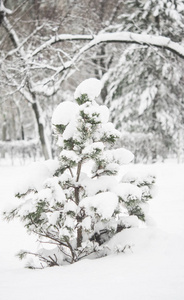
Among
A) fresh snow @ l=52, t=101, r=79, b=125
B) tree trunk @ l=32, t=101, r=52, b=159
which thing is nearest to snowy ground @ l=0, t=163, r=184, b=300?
fresh snow @ l=52, t=101, r=79, b=125

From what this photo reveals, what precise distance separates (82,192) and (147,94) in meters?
9.64

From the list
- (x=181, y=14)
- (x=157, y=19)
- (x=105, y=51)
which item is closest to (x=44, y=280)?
(x=181, y=14)

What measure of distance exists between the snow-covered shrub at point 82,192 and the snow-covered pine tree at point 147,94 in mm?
8714

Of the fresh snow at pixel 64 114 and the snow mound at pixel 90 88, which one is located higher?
the snow mound at pixel 90 88

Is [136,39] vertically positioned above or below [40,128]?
above

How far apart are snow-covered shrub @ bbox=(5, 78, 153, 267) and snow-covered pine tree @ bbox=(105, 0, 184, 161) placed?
28.6 feet

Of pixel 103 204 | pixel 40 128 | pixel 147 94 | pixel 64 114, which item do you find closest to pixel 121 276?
pixel 103 204

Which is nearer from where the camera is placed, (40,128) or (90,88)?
(90,88)

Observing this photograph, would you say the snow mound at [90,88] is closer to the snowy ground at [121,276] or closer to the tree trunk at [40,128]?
the snowy ground at [121,276]

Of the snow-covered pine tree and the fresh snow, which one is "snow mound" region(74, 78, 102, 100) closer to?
the fresh snow

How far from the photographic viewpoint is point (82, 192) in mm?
2721

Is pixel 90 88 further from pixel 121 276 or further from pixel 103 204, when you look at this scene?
pixel 121 276

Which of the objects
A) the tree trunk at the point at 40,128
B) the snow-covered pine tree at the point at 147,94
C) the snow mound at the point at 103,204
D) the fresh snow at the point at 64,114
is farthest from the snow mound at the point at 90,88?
the snow-covered pine tree at the point at 147,94

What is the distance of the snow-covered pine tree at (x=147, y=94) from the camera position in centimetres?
1112
